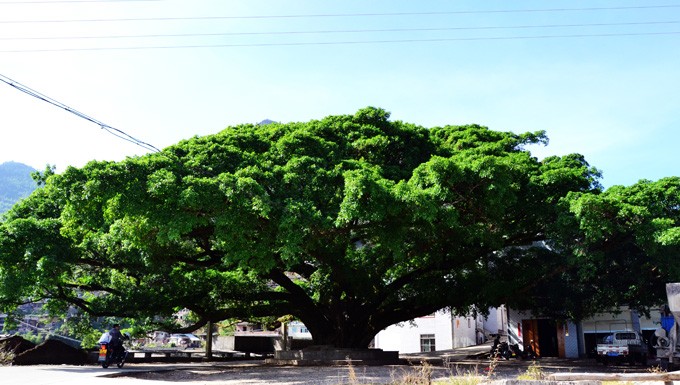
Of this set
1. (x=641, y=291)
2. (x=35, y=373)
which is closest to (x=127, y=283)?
(x=35, y=373)

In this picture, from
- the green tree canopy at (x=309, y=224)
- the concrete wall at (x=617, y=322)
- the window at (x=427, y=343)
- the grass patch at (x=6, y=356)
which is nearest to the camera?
the green tree canopy at (x=309, y=224)

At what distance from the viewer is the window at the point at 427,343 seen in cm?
3934

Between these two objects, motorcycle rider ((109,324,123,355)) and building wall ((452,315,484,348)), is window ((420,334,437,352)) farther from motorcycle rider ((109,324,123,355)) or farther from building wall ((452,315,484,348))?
motorcycle rider ((109,324,123,355))

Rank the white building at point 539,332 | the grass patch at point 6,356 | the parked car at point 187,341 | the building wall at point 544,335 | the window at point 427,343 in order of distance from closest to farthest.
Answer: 1. the grass patch at point 6,356
2. the white building at point 539,332
3. the building wall at point 544,335
4. the window at point 427,343
5. the parked car at point 187,341

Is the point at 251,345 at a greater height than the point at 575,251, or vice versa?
the point at 575,251

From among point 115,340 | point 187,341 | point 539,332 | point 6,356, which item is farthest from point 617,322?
point 187,341

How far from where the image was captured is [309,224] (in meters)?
14.6

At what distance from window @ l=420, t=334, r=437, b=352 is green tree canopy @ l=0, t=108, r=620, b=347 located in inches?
650

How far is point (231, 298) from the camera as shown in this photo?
2250 cm

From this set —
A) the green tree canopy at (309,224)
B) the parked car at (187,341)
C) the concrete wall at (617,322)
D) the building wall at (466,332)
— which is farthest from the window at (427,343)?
the parked car at (187,341)

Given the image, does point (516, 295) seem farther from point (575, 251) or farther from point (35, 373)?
point (35, 373)

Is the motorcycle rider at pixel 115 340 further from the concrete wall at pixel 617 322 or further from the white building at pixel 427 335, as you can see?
the white building at pixel 427 335

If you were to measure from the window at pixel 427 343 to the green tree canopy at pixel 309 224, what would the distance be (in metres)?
16.5

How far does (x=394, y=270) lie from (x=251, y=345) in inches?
458
